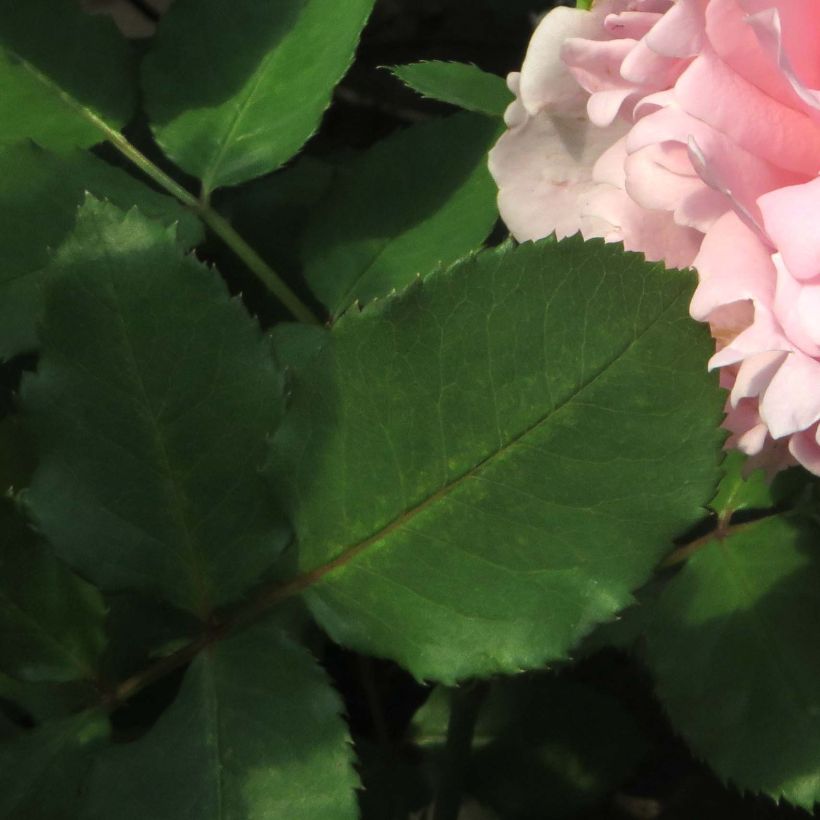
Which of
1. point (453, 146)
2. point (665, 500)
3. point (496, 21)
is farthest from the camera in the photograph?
point (496, 21)

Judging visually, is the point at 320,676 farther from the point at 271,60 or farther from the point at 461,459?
the point at 271,60

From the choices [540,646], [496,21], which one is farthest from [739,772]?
[496,21]

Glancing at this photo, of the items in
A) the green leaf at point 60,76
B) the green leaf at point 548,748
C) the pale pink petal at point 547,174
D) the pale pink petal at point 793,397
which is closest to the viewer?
the pale pink petal at point 793,397

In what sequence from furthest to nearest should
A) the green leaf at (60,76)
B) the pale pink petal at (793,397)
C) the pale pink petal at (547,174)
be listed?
the green leaf at (60,76) < the pale pink petal at (547,174) < the pale pink petal at (793,397)

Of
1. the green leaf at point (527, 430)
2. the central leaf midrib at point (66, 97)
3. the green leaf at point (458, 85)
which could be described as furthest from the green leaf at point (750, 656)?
the central leaf midrib at point (66, 97)

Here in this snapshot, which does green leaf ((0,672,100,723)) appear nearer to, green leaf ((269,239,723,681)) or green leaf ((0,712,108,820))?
green leaf ((0,712,108,820))

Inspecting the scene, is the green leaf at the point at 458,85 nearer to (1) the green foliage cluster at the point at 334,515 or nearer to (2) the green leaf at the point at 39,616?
(1) the green foliage cluster at the point at 334,515

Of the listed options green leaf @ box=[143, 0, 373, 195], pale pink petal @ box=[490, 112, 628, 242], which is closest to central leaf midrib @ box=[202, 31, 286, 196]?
green leaf @ box=[143, 0, 373, 195]
